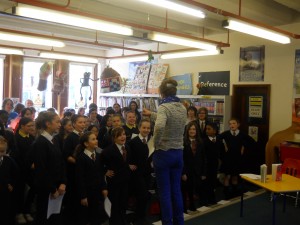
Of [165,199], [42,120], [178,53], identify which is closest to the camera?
[165,199]

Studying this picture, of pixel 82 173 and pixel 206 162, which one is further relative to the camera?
pixel 206 162

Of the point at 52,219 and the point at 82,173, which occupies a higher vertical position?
the point at 82,173

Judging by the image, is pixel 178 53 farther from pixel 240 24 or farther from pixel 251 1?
pixel 240 24

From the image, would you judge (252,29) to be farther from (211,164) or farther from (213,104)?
(213,104)

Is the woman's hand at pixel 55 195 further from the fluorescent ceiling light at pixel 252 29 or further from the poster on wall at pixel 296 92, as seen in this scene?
the poster on wall at pixel 296 92

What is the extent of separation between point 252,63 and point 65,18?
13.8ft

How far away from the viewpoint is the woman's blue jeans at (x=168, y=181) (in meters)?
2.94

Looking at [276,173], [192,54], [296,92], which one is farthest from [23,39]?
[296,92]

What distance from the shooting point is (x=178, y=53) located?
20.9ft

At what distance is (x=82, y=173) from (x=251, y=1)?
158 inches

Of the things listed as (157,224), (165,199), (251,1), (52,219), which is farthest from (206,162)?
(251,1)

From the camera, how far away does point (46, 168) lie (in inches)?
124

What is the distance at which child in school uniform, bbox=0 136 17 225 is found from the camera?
3.38 metres

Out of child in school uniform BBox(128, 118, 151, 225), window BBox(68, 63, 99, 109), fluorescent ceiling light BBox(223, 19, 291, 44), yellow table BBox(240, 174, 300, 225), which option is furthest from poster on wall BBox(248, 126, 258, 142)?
window BBox(68, 63, 99, 109)
